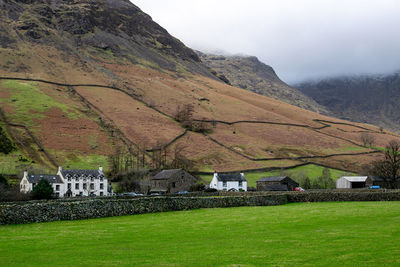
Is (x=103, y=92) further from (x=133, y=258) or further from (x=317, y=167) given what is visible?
(x=133, y=258)

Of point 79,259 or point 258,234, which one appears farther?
point 258,234

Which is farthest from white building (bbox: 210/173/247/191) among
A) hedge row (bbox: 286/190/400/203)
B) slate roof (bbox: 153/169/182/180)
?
hedge row (bbox: 286/190/400/203)

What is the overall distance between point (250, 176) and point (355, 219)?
295ft

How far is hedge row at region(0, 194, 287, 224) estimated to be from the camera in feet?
121

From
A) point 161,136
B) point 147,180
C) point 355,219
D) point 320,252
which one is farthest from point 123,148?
point 320,252

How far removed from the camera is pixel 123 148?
138625mm

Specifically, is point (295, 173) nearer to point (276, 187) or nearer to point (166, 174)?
point (276, 187)

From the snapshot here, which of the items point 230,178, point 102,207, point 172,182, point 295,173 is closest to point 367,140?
point 295,173

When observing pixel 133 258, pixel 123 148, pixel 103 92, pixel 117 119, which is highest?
pixel 103 92

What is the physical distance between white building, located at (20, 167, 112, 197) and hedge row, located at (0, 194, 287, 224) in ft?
154

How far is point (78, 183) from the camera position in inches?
3723

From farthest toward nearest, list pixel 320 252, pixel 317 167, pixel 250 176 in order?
pixel 317 167 < pixel 250 176 < pixel 320 252

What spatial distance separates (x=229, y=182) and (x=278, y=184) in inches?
521

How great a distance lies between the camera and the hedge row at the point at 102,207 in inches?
1454
